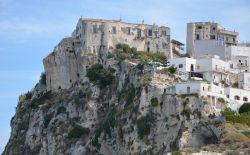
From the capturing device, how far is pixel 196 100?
126625mm

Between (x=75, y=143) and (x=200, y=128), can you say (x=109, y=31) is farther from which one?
(x=200, y=128)

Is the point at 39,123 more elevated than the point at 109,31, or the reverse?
the point at 109,31

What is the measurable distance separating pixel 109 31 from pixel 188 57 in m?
10.2

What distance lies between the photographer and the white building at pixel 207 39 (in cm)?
14688

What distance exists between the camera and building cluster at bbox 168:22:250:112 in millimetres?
128875

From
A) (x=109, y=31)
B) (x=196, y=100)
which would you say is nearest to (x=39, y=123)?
(x=109, y=31)

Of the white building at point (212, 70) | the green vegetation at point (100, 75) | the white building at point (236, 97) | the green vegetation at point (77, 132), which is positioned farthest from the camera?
the green vegetation at point (100, 75)

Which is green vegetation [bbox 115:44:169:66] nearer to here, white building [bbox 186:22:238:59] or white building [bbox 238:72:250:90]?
white building [bbox 186:22:238:59]

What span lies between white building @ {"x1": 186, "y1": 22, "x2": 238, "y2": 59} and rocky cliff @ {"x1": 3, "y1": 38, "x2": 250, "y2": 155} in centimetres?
736

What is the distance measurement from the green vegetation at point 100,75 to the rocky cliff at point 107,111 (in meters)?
0.11

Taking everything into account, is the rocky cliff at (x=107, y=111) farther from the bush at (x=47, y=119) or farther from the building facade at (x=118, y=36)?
the building facade at (x=118, y=36)

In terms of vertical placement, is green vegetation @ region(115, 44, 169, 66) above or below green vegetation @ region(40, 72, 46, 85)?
above

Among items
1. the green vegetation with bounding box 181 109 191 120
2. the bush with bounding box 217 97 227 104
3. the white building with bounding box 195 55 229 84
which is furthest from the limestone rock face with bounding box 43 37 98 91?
the green vegetation with bounding box 181 109 191 120

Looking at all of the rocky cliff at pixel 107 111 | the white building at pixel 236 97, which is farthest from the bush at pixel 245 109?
the rocky cliff at pixel 107 111
